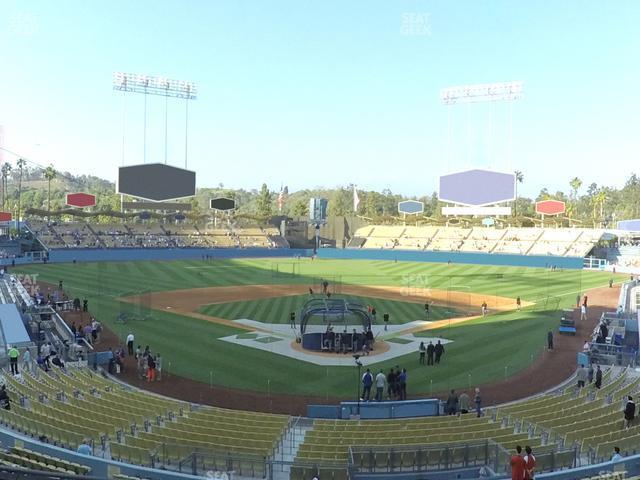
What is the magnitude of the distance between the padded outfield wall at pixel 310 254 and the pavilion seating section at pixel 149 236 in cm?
409

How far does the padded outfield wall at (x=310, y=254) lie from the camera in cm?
7212

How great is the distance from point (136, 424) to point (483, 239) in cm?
7993

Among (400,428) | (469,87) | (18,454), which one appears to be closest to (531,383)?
(400,428)

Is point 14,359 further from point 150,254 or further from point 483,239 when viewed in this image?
point 483,239

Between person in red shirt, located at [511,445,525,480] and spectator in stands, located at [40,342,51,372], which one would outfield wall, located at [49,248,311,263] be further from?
person in red shirt, located at [511,445,525,480]

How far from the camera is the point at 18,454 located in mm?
11930

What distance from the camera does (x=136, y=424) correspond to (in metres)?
Answer: 15.2

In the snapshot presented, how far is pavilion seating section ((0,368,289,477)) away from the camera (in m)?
12.7

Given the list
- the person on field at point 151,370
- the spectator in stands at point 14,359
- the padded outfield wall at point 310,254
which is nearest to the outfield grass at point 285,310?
the person on field at point 151,370

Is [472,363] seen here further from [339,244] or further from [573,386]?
[339,244]

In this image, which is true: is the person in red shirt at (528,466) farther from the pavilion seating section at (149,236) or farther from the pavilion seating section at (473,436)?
the pavilion seating section at (149,236)

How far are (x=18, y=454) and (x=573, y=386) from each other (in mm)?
18999

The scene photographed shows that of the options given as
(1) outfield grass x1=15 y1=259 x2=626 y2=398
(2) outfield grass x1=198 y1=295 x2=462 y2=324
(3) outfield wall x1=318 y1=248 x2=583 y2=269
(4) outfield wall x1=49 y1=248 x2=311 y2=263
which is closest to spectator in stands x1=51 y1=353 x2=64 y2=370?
(1) outfield grass x1=15 y1=259 x2=626 y2=398

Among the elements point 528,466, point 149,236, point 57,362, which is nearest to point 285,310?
point 57,362
